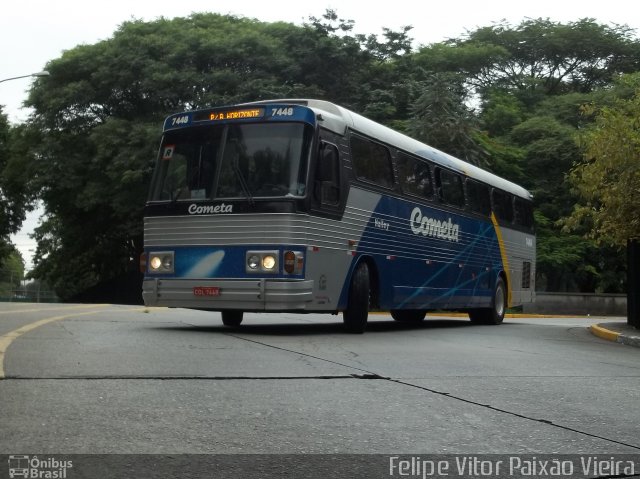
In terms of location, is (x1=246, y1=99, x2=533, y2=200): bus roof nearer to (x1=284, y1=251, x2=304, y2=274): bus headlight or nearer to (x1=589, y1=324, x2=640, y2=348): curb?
(x1=284, y1=251, x2=304, y2=274): bus headlight

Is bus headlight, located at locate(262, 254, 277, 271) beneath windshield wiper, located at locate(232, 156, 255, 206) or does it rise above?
beneath

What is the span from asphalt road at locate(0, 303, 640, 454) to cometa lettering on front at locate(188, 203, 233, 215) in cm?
175

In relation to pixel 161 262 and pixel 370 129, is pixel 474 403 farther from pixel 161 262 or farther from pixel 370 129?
pixel 370 129

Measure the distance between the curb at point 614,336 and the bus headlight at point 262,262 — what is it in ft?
22.0

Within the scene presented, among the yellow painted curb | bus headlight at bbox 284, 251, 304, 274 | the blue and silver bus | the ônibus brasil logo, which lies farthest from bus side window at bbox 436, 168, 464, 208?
the ônibus brasil logo

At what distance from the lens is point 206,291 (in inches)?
487

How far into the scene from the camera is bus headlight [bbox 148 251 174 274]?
42.0ft

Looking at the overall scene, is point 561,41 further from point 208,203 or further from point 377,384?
point 377,384

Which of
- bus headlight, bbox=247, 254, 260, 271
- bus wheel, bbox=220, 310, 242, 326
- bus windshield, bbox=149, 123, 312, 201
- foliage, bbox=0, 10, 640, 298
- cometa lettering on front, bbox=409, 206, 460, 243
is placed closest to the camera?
bus headlight, bbox=247, 254, 260, 271

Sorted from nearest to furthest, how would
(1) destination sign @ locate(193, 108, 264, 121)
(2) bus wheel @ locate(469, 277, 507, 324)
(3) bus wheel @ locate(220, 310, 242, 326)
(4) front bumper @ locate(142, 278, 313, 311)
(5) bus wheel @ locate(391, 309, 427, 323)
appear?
1. (4) front bumper @ locate(142, 278, 313, 311)
2. (1) destination sign @ locate(193, 108, 264, 121)
3. (3) bus wheel @ locate(220, 310, 242, 326)
4. (5) bus wheel @ locate(391, 309, 427, 323)
5. (2) bus wheel @ locate(469, 277, 507, 324)

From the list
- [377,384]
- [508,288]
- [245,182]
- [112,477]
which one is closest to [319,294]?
[245,182]

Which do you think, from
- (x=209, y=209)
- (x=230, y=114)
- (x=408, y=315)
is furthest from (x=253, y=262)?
(x=408, y=315)

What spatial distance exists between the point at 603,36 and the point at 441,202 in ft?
117

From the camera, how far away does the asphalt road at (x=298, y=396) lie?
205 inches
